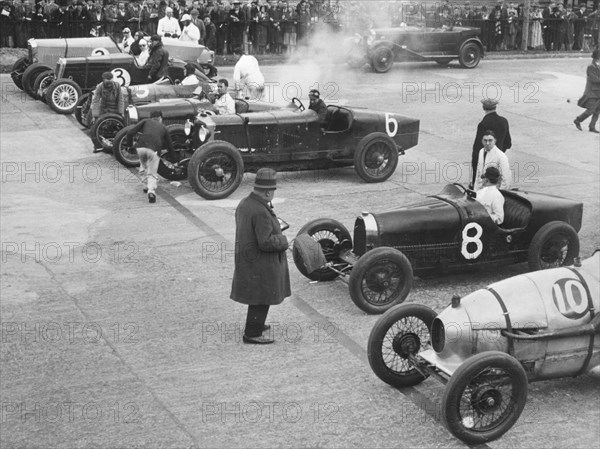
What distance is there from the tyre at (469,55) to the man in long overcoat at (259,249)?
18.9 meters

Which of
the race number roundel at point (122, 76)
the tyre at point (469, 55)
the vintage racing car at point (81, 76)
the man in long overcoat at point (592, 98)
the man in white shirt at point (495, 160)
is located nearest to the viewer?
the man in white shirt at point (495, 160)

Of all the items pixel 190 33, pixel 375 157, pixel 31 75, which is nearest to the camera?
pixel 375 157

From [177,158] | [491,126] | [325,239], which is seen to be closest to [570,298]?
[325,239]

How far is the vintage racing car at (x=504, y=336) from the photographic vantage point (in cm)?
739

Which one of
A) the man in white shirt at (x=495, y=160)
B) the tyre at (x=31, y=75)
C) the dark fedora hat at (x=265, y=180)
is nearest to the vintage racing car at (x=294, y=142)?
the man in white shirt at (x=495, y=160)

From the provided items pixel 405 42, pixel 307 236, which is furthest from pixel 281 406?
pixel 405 42

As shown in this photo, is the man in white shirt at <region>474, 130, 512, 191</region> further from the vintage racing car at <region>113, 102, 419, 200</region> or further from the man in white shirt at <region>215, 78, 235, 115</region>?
the man in white shirt at <region>215, 78, 235, 115</region>

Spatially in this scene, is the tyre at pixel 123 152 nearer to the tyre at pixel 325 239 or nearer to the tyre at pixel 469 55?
the tyre at pixel 325 239

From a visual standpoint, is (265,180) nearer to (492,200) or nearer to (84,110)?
(492,200)

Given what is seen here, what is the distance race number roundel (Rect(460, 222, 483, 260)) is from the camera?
33.7ft

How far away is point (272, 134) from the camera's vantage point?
1453 cm

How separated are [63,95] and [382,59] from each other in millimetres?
8920

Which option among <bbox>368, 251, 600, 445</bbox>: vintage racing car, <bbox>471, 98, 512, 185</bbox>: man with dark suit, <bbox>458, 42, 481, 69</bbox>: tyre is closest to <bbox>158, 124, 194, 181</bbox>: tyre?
<bbox>471, 98, 512, 185</bbox>: man with dark suit

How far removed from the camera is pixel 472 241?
33.9 feet
